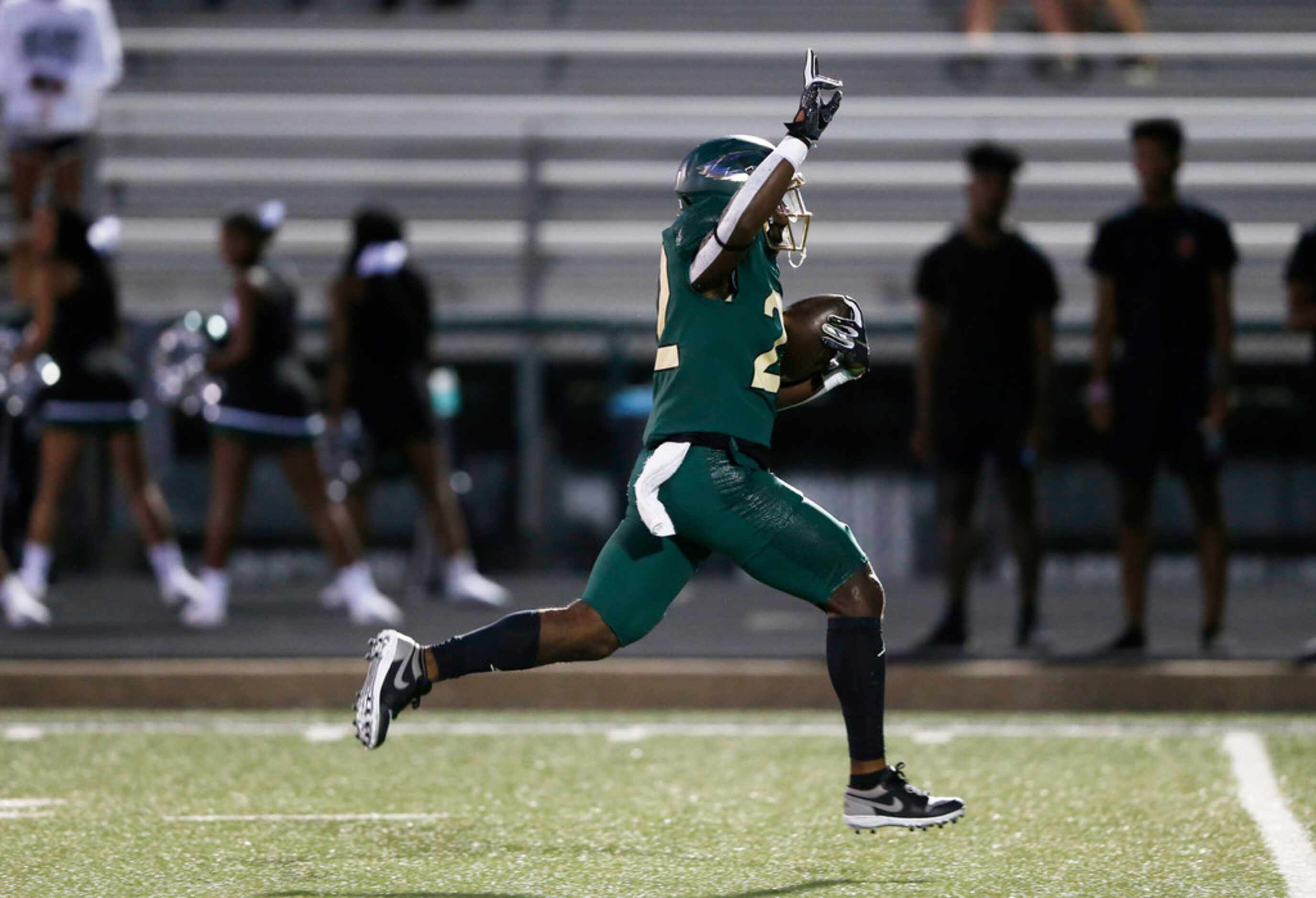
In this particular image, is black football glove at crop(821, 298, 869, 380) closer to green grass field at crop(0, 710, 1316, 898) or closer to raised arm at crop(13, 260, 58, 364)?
green grass field at crop(0, 710, 1316, 898)

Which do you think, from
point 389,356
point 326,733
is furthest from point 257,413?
point 326,733

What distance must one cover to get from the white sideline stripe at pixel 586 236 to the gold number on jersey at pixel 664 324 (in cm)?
877

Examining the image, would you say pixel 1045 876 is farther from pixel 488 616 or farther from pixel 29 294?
pixel 29 294

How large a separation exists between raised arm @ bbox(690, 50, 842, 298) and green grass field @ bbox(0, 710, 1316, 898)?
1.31 m

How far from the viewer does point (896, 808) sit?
452 cm

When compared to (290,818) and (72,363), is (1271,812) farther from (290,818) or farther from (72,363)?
Result: (72,363)

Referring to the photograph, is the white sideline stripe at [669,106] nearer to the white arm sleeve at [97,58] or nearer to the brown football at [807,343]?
the white arm sleeve at [97,58]

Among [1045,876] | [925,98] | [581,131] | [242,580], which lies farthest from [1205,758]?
[925,98]

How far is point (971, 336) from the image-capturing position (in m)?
7.63

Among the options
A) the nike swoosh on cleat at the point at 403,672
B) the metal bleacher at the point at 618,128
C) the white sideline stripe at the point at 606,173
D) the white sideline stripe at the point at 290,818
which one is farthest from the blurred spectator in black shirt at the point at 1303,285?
the white sideline stripe at the point at 606,173

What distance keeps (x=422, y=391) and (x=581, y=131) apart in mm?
3798

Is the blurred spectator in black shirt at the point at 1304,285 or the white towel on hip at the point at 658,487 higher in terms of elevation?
the blurred spectator in black shirt at the point at 1304,285

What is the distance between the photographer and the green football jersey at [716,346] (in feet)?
15.2

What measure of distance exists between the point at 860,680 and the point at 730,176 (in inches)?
45.5
